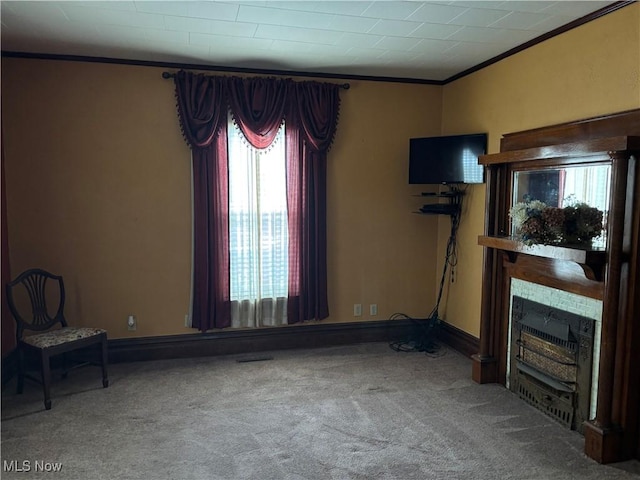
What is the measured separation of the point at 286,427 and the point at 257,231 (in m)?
1.90

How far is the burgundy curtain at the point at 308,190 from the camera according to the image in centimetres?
435

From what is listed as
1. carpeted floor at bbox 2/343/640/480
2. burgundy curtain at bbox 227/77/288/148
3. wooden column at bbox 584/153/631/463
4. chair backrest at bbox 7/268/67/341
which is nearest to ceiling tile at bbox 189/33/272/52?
burgundy curtain at bbox 227/77/288/148

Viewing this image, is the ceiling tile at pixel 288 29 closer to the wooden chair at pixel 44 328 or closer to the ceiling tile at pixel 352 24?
the ceiling tile at pixel 352 24

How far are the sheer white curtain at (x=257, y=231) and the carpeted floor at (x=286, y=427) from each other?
0.57m

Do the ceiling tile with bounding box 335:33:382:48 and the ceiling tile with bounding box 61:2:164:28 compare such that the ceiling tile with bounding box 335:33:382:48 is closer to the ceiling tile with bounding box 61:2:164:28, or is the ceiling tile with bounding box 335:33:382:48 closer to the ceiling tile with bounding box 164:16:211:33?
the ceiling tile with bounding box 164:16:211:33

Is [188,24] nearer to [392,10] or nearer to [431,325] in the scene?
[392,10]

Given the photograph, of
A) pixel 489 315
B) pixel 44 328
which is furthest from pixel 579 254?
pixel 44 328

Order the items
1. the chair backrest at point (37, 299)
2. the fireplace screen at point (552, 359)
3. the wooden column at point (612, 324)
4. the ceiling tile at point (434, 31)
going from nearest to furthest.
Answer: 1. the wooden column at point (612, 324)
2. the fireplace screen at point (552, 359)
3. the ceiling tile at point (434, 31)
4. the chair backrest at point (37, 299)

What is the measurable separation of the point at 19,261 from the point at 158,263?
3.65 feet

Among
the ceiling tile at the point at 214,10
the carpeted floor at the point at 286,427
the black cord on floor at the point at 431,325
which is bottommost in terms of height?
the carpeted floor at the point at 286,427

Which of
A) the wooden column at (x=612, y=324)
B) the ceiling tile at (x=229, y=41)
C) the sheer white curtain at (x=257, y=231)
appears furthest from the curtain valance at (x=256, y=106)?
the wooden column at (x=612, y=324)

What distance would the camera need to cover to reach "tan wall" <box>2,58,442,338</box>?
387cm

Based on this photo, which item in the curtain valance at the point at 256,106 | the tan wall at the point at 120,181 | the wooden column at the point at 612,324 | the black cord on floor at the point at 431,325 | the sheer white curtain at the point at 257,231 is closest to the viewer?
the wooden column at the point at 612,324

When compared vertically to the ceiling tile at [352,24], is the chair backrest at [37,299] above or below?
below
